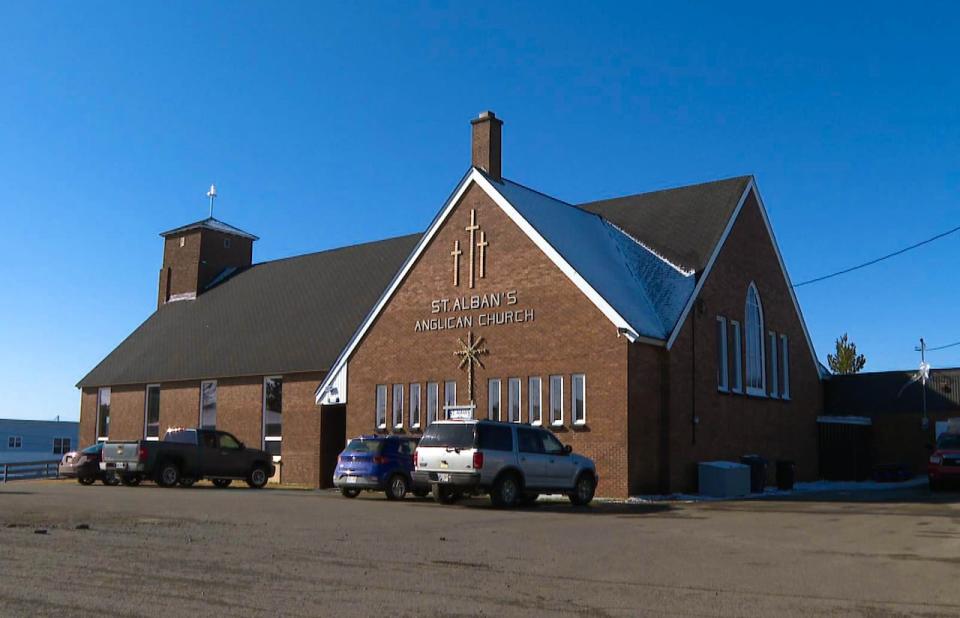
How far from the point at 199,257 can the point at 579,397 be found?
28759 millimetres

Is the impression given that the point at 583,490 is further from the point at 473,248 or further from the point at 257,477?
the point at 257,477

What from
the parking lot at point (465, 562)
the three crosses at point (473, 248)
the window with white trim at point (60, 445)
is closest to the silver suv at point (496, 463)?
the parking lot at point (465, 562)

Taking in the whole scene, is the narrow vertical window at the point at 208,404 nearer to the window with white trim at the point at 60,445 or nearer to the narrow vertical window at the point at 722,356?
the narrow vertical window at the point at 722,356

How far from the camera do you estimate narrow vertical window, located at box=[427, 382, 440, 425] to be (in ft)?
99.0

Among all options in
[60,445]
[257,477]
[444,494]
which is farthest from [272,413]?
[60,445]

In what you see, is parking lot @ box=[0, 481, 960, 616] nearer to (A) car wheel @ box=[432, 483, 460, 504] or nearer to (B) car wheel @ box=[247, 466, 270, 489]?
(A) car wheel @ box=[432, 483, 460, 504]

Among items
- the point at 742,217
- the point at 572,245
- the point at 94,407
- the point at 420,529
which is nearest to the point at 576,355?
the point at 572,245

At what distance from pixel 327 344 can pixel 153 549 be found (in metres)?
24.4

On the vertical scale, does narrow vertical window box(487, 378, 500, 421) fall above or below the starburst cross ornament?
below

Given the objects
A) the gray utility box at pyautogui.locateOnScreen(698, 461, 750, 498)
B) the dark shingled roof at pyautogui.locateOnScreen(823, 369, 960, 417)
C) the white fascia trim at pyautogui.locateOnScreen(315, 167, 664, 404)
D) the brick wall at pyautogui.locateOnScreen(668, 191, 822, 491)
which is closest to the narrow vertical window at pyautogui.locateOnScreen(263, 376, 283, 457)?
the white fascia trim at pyautogui.locateOnScreen(315, 167, 664, 404)

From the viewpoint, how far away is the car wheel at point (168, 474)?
29.4 meters

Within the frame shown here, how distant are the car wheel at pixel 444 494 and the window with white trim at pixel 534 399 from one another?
5.17m

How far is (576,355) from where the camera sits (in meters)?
26.8

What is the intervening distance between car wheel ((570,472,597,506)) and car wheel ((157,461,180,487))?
1365 centimetres
